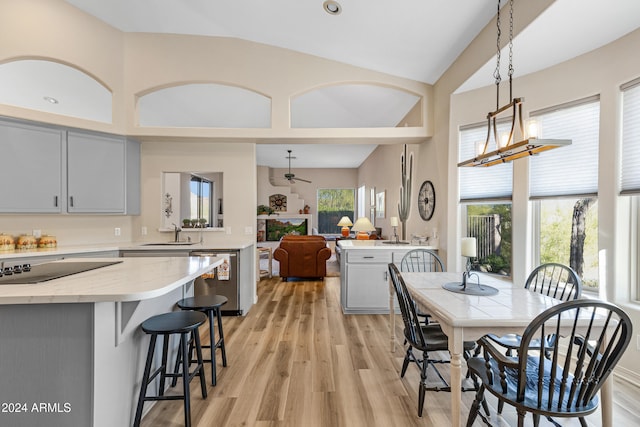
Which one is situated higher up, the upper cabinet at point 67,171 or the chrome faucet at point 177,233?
the upper cabinet at point 67,171

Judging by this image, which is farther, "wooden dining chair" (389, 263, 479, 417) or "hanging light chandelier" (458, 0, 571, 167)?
"wooden dining chair" (389, 263, 479, 417)

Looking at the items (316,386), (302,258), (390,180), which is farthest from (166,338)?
(390,180)

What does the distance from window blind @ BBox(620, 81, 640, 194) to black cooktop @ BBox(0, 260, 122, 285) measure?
3.93 m

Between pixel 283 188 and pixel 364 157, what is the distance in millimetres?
3048

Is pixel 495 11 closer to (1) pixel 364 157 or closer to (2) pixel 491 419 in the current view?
(2) pixel 491 419

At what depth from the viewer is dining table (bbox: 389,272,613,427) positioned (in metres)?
1.72

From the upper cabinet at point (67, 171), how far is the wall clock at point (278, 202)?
20.6 feet

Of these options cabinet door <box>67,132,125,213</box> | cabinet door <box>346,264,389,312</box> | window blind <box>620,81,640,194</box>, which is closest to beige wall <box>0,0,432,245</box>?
cabinet door <box>67,132,125,213</box>

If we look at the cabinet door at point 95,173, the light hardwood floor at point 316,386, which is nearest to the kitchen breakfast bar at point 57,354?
the light hardwood floor at point 316,386

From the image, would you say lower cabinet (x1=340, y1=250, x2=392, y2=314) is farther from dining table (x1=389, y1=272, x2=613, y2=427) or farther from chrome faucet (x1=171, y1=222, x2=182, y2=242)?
chrome faucet (x1=171, y1=222, x2=182, y2=242)

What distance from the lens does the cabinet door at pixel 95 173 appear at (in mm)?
3814

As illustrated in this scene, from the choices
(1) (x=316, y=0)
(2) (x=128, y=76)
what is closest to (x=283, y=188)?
(2) (x=128, y=76)

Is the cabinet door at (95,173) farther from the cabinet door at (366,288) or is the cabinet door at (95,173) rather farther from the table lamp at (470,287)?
the table lamp at (470,287)

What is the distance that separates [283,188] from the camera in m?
10.7
